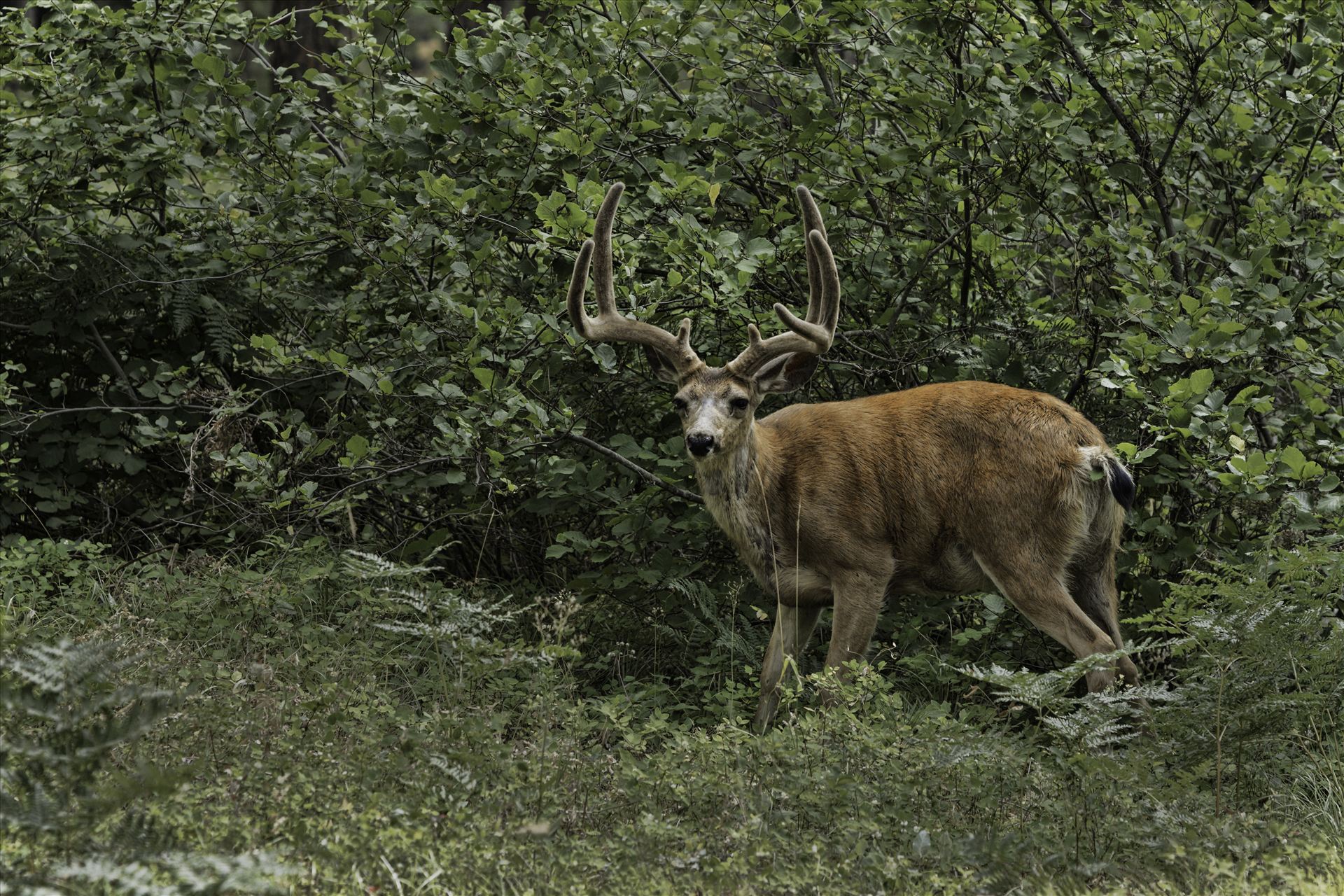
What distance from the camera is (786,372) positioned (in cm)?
710

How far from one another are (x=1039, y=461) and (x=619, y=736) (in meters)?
2.24

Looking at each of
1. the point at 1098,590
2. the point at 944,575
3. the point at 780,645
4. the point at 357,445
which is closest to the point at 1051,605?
the point at 1098,590

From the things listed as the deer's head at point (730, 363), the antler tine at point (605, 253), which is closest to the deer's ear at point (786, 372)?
the deer's head at point (730, 363)

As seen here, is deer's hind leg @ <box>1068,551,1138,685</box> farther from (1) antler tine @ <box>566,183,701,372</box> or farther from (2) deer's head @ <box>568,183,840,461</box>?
(1) antler tine @ <box>566,183,701,372</box>

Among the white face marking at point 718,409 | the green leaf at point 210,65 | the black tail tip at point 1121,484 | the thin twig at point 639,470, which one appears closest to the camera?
the black tail tip at point 1121,484

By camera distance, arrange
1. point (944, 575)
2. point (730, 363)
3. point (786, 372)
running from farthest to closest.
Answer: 1. point (786, 372)
2. point (730, 363)
3. point (944, 575)

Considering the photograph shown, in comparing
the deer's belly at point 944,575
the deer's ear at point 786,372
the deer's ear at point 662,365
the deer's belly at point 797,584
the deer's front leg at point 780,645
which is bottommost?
the deer's front leg at point 780,645

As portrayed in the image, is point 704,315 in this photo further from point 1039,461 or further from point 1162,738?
point 1162,738

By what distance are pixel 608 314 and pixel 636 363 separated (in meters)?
0.96

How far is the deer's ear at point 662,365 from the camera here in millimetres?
7105

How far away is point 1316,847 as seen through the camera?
399 cm

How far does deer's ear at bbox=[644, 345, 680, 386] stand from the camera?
711 centimetres

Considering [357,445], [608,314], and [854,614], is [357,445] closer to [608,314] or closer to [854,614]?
[608,314]

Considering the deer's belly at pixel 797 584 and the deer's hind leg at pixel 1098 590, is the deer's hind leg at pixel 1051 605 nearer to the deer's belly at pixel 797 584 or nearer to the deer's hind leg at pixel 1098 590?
the deer's hind leg at pixel 1098 590
